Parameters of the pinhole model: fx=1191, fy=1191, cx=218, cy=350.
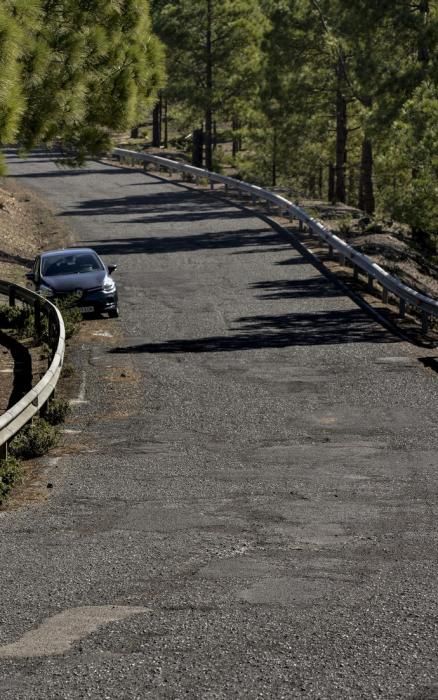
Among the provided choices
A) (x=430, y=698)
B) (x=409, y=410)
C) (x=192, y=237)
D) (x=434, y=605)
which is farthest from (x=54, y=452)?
(x=192, y=237)

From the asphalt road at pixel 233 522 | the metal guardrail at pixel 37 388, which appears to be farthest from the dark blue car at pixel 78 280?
the metal guardrail at pixel 37 388

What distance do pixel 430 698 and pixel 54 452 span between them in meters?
8.01

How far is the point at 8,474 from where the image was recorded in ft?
39.8

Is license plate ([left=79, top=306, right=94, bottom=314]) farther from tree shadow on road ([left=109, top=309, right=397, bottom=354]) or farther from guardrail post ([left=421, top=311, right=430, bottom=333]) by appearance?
guardrail post ([left=421, top=311, right=430, bottom=333])

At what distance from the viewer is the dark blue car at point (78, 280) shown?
24.3 meters

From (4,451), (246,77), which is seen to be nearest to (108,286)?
(4,451)

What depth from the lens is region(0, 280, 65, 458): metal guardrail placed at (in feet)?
41.8

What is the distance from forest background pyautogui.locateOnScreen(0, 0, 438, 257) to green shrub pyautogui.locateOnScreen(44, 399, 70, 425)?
417cm

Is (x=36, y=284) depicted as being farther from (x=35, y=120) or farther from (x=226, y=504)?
(x=226, y=504)

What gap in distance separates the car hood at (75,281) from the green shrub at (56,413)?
357 inches

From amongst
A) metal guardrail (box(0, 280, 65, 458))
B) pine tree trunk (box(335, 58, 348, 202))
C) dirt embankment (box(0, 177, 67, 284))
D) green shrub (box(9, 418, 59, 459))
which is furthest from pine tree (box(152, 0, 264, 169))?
green shrub (box(9, 418, 59, 459))

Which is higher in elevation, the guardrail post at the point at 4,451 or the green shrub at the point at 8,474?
the guardrail post at the point at 4,451

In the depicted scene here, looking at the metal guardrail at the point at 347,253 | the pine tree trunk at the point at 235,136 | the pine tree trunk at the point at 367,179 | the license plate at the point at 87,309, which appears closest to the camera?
the metal guardrail at the point at 347,253

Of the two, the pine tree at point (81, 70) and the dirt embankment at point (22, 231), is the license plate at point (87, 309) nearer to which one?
the pine tree at point (81, 70)
